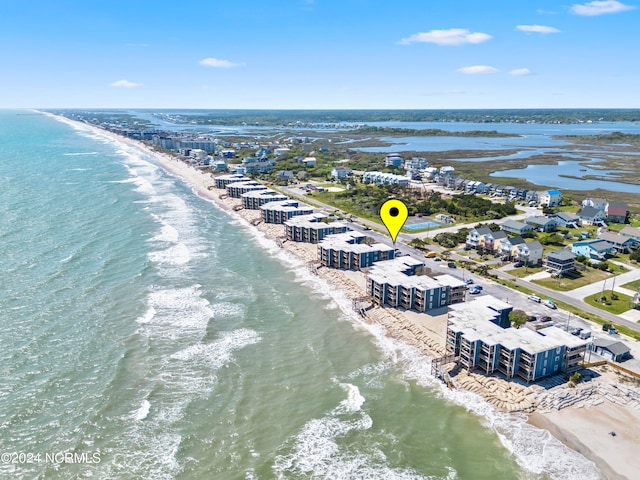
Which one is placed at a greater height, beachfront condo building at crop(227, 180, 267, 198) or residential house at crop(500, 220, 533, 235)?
beachfront condo building at crop(227, 180, 267, 198)

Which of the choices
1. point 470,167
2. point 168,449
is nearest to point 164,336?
point 168,449

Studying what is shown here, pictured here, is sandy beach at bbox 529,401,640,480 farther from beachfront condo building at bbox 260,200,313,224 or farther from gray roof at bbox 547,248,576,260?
beachfront condo building at bbox 260,200,313,224

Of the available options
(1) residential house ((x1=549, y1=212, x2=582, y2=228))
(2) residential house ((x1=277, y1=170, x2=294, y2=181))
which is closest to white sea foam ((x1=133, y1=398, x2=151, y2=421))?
(1) residential house ((x1=549, y1=212, x2=582, y2=228))

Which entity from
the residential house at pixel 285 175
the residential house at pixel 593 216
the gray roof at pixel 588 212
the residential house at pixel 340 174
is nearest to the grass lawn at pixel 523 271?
the residential house at pixel 593 216

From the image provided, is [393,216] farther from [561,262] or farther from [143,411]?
[143,411]

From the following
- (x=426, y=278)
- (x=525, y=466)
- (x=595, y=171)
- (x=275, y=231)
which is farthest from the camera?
(x=595, y=171)

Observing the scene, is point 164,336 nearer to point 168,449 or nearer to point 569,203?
point 168,449

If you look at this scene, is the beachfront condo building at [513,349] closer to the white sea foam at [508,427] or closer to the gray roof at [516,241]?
the white sea foam at [508,427]
